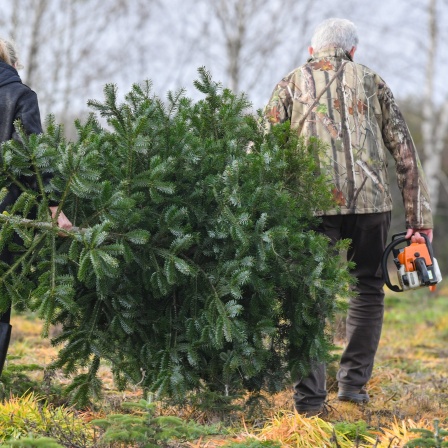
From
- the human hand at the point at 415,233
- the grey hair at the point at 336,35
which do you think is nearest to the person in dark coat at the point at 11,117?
the grey hair at the point at 336,35

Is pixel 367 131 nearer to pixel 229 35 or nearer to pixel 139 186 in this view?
pixel 139 186

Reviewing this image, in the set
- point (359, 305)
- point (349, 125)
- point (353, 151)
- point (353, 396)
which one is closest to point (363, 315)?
point (359, 305)

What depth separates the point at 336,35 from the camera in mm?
4641

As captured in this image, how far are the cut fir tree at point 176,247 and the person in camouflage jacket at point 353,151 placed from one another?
49 centimetres

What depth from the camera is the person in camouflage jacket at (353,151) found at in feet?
14.6

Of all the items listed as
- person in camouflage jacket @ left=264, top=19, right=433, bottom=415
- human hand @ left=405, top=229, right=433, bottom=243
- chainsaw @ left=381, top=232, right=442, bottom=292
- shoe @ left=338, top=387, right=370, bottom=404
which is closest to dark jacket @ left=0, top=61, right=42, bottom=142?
person in camouflage jacket @ left=264, top=19, right=433, bottom=415

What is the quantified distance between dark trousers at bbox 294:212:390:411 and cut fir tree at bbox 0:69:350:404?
484 mm

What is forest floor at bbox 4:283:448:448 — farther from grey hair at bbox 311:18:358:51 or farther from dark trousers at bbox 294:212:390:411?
grey hair at bbox 311:18:358:51

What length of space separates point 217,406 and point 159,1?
15.7 meters

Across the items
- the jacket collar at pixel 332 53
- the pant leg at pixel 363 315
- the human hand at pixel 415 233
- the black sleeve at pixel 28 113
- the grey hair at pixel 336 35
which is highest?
the grey hair at pixel 336 35

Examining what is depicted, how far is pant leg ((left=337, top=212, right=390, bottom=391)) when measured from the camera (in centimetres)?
470

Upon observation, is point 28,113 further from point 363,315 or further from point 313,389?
point 363,315

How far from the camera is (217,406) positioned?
3893mm

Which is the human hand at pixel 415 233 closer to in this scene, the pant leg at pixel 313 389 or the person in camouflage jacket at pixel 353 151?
the person in camouflage jacket at pixel 353 151
